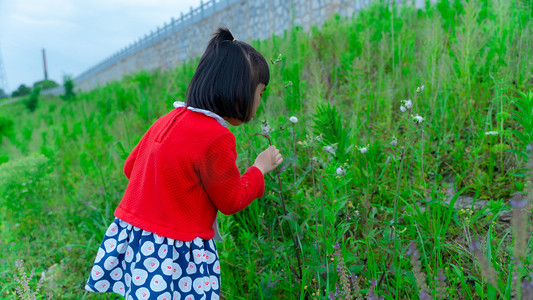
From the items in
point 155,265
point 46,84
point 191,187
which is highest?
point 46,84

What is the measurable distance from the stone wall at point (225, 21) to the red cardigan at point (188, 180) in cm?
186

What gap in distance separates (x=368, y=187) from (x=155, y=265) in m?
0.94

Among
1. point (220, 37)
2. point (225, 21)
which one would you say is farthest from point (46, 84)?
point (220, 37)

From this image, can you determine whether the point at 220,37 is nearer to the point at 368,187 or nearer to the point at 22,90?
the point at 368,187

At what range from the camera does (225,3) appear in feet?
49.5

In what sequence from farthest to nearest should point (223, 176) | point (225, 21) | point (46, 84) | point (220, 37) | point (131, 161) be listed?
1. point (46, 84)
2. point (225, 21)
3. point (131, 161)
4. point (220, 37)
5. point (223, 176)

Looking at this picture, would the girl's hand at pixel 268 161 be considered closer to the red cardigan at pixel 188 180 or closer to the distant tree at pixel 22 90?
the red cardigan at pixel 188 180

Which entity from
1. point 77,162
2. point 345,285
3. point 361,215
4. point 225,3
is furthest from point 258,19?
point 345,285

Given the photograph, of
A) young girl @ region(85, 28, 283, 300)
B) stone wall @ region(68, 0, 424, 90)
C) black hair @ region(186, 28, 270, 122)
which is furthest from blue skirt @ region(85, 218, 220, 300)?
stone wall @ region(68, 0, 424, 90)

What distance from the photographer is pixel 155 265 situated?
1371mm

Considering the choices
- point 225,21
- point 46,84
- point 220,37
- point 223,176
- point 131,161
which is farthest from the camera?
point 46,84

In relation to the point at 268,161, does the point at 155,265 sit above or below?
below

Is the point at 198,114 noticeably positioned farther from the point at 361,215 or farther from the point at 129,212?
the point at 361,215

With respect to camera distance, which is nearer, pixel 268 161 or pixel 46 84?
pixel 268 161
